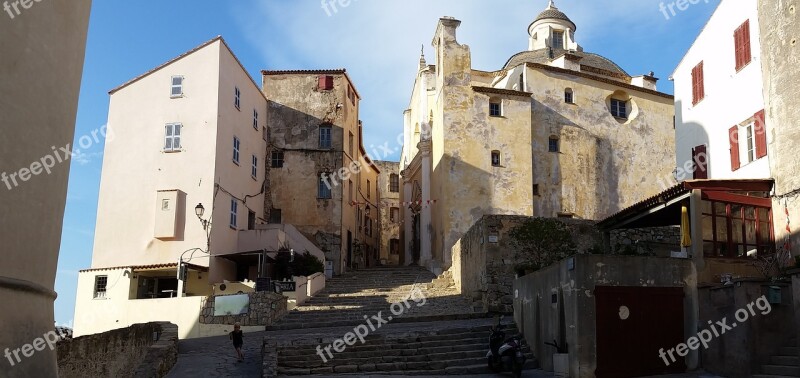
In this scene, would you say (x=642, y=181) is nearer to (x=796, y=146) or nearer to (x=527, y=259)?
Answer: (x=527, y=259)

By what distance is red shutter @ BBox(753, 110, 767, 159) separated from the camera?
19.4m

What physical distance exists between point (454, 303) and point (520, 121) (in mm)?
14183

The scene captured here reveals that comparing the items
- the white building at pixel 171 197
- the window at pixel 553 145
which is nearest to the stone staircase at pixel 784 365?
the white building at pixel 171 197

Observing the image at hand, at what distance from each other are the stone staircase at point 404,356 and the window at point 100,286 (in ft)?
45.7

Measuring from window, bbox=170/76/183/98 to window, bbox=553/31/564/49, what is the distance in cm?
2623

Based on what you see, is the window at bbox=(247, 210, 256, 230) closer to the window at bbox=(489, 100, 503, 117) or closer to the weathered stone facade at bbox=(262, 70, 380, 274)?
the weathered stone facade at bbox=(262, 70, 380, 274)

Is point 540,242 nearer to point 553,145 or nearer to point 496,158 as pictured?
point 496,158

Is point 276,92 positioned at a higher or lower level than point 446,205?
higher

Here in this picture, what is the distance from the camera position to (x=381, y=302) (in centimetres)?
2659

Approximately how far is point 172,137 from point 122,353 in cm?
1496

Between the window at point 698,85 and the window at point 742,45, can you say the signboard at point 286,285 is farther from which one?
the window at point 742,45

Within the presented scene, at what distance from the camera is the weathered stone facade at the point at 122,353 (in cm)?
1434

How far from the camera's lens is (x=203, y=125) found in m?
30.2

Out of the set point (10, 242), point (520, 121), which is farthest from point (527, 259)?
point (10, 242)
